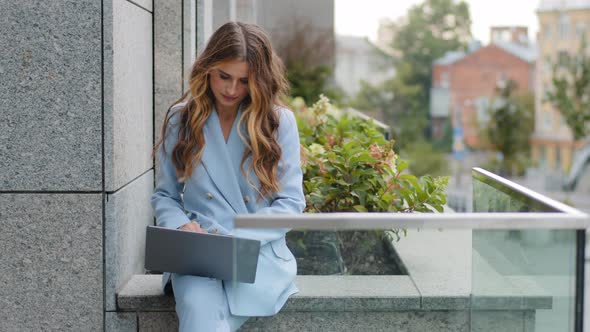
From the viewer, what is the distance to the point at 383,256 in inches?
111

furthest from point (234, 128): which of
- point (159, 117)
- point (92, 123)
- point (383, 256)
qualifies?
A: point (159, 117)

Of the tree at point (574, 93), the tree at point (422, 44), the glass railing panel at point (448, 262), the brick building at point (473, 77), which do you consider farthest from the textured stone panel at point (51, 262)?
the brick building at point (473, 77)

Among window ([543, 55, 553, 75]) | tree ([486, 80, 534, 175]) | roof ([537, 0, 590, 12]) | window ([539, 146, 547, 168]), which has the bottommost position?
window ([539, 146, 547, 168])

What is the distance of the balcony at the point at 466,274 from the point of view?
228 centimetres

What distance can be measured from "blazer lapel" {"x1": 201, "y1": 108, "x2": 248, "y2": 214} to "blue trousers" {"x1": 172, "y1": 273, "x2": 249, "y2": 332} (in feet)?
1.24

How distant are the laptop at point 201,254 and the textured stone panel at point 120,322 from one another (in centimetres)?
42

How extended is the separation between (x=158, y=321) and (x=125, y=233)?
400 millimetres

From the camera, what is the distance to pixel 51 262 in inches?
128

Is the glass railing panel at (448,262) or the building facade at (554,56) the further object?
the building facade at (554,56)

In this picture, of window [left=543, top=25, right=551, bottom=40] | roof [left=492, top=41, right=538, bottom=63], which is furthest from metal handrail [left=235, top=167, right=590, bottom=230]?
roof [left=492, top=41, right=538, bottom=63]

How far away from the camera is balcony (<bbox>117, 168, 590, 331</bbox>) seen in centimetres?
228

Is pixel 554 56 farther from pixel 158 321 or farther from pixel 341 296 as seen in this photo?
pixel 341 296

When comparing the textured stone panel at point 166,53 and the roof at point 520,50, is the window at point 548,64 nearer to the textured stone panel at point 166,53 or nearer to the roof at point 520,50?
the roof at point 520,50

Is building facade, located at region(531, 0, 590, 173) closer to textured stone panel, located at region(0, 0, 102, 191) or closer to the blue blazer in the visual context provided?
the blue blazer
